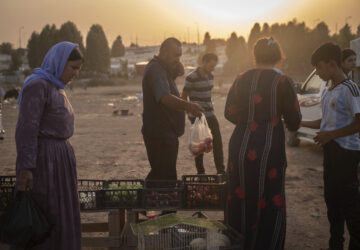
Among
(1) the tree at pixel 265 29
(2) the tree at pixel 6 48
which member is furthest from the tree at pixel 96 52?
(2) the tree at pixel 6 48

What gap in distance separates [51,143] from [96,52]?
313 ft

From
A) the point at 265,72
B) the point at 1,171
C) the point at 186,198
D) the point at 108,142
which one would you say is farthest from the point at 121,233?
the point at 108,142

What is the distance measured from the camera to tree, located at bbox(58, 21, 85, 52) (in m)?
92.6

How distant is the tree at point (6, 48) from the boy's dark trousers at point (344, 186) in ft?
489

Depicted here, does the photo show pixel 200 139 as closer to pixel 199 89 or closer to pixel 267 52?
pixel 267 52

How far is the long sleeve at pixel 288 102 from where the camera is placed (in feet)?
10.7

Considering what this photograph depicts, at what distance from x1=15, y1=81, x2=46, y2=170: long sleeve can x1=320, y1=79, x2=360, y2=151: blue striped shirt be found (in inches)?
101

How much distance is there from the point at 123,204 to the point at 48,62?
1.64 meters

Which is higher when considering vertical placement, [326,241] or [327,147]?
[327,147]

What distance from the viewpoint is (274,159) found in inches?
131

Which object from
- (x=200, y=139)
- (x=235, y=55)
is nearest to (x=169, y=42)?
(x=200, y=139)

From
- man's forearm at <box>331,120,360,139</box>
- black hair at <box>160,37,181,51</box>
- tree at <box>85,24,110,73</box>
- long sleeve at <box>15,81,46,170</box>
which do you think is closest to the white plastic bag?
black hair at <box>160,37,181,51</box>

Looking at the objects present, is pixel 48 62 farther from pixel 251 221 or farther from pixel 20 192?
pixel 251 221

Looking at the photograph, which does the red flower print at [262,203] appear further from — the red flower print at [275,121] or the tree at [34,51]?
the tree at [34,51]
